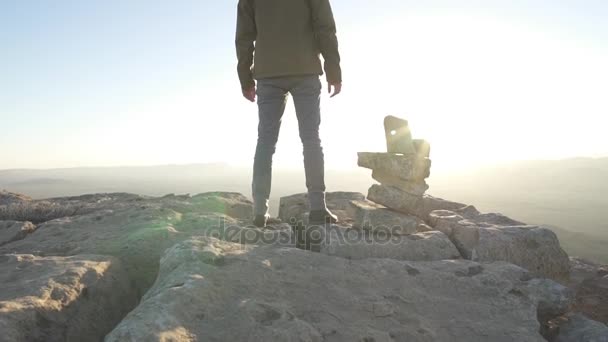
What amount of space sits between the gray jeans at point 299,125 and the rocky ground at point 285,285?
21.7 inches

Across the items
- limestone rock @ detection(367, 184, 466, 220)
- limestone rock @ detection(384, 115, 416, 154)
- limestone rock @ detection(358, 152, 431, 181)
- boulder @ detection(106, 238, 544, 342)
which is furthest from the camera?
limestone rock @ detection(384, 115, 416, 154)

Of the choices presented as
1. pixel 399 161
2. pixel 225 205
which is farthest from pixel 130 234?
pixel 399 161

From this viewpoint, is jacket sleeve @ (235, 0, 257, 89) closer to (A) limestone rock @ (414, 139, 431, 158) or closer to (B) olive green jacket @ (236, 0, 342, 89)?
(B) olive green jacket @ (236, 0, 342, 89)

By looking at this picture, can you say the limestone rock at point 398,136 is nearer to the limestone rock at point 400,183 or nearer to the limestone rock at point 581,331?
the limestone rock at point 400,183

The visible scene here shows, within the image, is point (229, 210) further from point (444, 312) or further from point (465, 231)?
point (444, 312)

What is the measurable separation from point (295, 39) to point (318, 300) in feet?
11.4

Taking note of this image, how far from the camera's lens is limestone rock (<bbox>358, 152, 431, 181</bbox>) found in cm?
905

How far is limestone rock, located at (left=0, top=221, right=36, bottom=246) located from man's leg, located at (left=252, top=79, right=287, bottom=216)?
11.1 ft

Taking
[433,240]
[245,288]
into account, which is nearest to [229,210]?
[433,240]

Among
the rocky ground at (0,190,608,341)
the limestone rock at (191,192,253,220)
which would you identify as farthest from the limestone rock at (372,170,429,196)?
the rocky ground at (0,190,608,341)

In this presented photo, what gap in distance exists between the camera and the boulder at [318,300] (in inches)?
89.1

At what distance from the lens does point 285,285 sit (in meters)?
2.92

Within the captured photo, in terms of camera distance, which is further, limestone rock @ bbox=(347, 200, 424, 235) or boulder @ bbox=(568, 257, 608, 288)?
boulder @ bbox=(568, 257, 608, 288)

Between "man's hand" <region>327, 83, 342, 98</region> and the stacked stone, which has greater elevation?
"man's hand" <region>327, 83, 342, 98</region>
